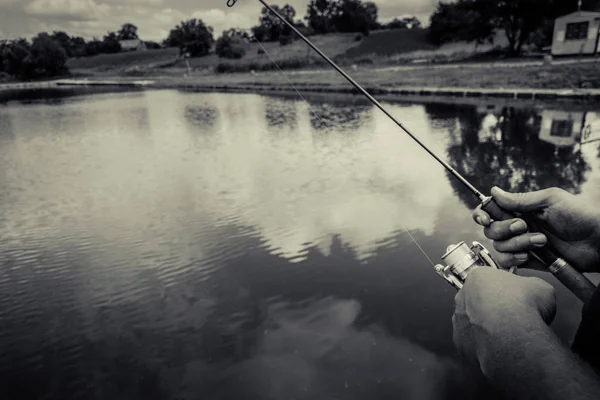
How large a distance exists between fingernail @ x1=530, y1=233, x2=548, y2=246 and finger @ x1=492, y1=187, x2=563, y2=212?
179 mm

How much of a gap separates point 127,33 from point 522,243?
192584 millimetres

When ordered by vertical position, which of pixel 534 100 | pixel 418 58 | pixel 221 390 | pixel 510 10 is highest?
pixel 510 10

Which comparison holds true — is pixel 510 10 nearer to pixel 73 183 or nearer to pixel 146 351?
pixel 73 183

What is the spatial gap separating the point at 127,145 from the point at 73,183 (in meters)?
5.98

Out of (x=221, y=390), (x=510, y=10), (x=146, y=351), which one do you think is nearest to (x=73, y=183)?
(x=146, y=351)

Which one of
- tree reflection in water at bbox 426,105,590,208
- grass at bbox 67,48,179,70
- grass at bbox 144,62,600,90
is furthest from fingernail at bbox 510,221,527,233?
grass at bbox 67,48,179,70

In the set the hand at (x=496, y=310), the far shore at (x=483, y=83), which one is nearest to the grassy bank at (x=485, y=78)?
the far shore at (x=483, y=83)

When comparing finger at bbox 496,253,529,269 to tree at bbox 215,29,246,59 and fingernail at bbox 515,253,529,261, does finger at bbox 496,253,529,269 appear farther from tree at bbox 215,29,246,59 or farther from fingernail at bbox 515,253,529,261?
tree at bbox 215,29,246,59

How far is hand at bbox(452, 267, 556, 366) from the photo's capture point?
63.5 inches

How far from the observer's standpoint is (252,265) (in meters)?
6.63

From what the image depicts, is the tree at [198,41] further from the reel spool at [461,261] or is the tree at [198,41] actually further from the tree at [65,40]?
the reel spool at [461,261]

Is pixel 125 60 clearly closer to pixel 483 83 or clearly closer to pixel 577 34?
pixel 483 83

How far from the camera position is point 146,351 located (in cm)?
483

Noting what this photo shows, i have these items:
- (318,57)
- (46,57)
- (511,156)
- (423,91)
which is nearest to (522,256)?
(511,156)
